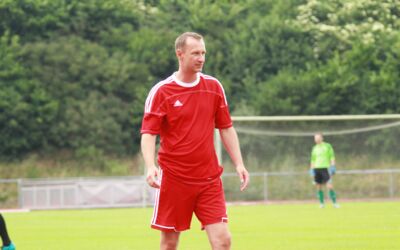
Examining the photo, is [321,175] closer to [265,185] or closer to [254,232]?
[265,185]

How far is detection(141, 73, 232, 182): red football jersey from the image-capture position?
28.4 ft

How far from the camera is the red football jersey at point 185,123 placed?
28.4ft

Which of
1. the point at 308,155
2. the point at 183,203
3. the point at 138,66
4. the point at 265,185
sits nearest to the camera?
the point at 183,203

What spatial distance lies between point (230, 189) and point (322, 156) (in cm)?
607

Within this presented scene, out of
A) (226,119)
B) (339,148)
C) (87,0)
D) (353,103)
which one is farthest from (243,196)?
(226,119)

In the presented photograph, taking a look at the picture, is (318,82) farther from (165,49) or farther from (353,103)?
(165,49)

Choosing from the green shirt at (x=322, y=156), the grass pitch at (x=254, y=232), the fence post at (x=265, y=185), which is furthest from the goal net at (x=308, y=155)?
the grass pitch at (x=254, y=232)

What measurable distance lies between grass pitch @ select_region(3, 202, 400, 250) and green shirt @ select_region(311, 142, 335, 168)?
420 cm

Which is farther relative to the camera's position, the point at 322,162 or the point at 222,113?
the point at 322,162

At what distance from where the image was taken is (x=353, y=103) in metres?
45.3

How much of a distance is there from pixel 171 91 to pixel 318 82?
37626 mm

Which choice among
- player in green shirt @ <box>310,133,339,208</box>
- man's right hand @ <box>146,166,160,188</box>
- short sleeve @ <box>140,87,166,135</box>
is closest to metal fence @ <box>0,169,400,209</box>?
player in green shirt @ <box>310,133,339,208</box>

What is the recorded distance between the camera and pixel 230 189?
35.6 meters

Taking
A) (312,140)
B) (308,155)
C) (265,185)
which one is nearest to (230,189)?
(265,185)
